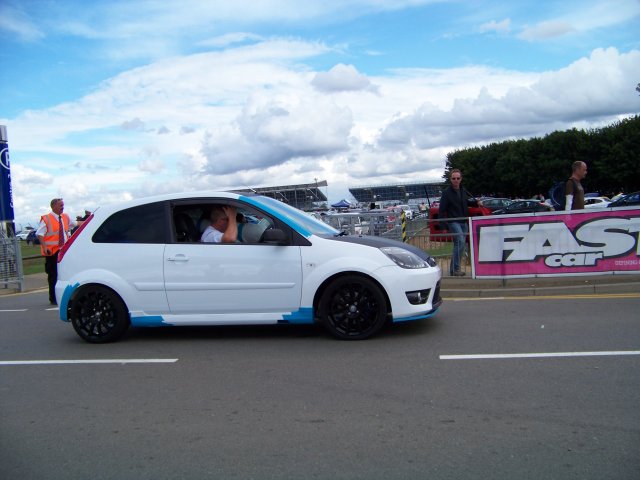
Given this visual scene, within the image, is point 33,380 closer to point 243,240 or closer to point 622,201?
point 243,240

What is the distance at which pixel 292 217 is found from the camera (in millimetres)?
7180

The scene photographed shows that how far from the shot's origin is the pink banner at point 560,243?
966 centimetres

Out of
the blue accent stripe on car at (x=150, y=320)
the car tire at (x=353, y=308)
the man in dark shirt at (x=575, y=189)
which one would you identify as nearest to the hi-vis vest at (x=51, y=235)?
the blue accent stripe on car at (x=150, y=320)

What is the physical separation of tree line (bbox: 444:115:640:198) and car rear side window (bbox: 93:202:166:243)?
59.7 meters

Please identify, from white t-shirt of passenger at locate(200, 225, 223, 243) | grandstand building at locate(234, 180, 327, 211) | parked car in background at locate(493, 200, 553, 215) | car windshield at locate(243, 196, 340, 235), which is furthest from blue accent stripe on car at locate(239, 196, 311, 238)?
parked car in background at locate(493, 200, 553, 215)

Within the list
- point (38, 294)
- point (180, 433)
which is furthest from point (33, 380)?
point (38, 294)

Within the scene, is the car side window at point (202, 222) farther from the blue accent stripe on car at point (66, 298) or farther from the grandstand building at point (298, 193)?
the grandstand building at point (298, 193)

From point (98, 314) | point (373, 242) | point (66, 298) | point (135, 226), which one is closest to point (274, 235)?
point (373, 242)

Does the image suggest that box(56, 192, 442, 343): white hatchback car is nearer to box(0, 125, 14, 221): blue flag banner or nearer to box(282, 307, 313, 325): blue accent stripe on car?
box(282, 307, 313, 325): blue accent stripe on car

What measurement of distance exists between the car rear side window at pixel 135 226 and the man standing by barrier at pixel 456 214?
5568 mm

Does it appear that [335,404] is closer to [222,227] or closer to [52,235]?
[222,227]

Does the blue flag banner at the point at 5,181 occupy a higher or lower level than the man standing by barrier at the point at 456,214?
higher

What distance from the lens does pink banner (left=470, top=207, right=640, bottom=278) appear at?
966 centimetres

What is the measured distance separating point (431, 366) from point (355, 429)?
1.63 m
